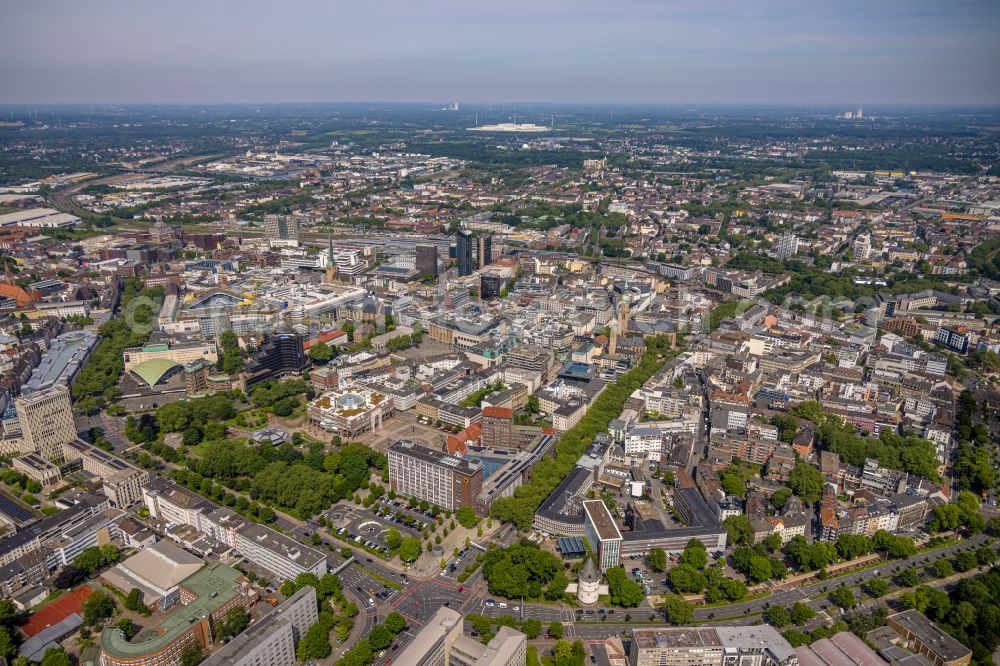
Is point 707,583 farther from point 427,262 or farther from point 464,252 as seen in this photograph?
point 427,262

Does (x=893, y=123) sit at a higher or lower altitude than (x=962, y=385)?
higher

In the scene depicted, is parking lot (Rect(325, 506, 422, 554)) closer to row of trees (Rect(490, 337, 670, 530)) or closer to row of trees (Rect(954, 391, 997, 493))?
row of trees (Rect(490, 337, 670, 530))

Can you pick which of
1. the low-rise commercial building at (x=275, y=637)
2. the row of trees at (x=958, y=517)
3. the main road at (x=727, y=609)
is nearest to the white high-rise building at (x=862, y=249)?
the row of trees at (x=958, y=517)

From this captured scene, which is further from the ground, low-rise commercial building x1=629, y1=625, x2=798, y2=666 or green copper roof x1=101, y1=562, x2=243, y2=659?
green copper roof x1=101, y1=562, x2=243, y2=659

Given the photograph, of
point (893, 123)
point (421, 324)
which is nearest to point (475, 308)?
point (421, 324)

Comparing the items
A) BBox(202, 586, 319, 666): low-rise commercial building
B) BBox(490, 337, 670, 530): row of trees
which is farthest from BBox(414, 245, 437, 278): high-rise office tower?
BBox(202, 586, 319, 666): low-rise commercial building

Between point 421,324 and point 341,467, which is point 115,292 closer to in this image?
point 421,324
